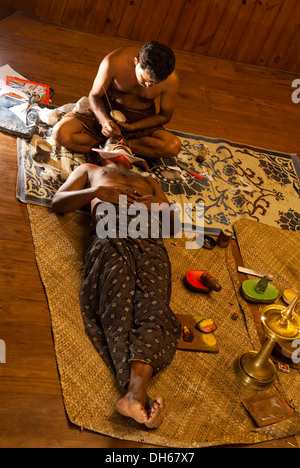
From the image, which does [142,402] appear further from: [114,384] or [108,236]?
[108,236]

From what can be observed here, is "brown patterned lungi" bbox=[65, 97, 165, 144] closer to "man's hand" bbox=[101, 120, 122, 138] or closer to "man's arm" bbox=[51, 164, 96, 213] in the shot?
"man's hand" bbox=[101, 120, 122, 138]

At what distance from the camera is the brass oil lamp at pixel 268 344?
2.54 metres

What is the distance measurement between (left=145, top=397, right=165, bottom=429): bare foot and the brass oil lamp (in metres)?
0.57

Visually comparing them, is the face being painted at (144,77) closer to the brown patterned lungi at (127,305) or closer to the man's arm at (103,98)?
the man's arm at (103,98)

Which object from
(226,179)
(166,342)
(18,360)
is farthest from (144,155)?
(18,360)

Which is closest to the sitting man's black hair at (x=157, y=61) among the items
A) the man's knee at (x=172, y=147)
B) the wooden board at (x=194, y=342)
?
the man's knee at (x=172, y=147)

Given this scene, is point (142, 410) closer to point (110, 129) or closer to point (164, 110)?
point (110, 129)

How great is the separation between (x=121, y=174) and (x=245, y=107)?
222 centimetres

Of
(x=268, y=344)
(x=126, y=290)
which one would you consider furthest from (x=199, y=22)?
(x=268, y=344)

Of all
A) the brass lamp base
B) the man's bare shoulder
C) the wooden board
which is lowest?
the wooden board

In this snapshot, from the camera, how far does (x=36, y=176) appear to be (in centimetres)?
338

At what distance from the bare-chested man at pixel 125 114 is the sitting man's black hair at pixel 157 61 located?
0.20 m

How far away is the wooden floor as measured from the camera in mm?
2250

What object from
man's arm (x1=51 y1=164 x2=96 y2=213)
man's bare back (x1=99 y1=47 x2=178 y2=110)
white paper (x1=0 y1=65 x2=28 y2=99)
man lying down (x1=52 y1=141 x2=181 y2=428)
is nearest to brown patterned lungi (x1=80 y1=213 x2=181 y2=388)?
man lying down (x1=52 y1=141 x2=181 y2=428)
